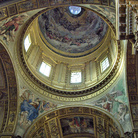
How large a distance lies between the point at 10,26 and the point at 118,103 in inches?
380

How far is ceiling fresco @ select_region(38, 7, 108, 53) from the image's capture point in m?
23.2

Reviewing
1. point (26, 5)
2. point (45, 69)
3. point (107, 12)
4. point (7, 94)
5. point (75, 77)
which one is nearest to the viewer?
point (26, 5)

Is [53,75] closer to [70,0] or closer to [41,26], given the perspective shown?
[41,26]

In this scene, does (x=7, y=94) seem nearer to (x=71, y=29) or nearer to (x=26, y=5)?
(x=26, y=5)

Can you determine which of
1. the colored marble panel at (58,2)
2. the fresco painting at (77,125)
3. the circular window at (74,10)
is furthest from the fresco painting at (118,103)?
the circular window at (74,10)

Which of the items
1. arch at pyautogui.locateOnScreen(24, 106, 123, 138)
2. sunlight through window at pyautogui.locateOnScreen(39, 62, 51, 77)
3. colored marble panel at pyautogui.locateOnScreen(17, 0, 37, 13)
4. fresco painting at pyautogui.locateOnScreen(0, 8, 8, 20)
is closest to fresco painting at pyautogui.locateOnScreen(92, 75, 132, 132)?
arch at pyautogui.locateOnScreen(24, 106, 123, 138)

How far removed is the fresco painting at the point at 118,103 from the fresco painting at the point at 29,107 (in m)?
4.09

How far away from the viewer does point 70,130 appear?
708 inches

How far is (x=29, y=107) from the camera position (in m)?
16.0

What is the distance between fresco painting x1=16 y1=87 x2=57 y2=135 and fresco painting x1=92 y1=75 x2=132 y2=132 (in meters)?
4.09

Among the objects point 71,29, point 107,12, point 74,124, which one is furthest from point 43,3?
point 71,29

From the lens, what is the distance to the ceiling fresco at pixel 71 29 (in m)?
23.2

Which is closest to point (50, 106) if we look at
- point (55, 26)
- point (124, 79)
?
point (124, 79)

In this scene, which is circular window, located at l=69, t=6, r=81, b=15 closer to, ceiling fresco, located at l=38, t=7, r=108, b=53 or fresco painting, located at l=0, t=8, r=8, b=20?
ceiling fresco, located at l=38, t=7, r=108, b=53
